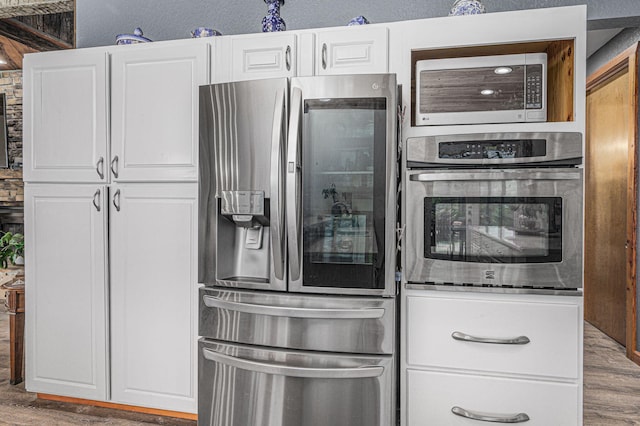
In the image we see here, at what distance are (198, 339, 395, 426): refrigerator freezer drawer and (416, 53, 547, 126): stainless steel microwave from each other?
3.59 ft

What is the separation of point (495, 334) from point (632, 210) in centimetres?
232

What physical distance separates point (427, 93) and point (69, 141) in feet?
6.15

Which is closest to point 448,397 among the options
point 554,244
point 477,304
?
point 477,304

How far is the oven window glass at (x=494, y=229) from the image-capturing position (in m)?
1.82

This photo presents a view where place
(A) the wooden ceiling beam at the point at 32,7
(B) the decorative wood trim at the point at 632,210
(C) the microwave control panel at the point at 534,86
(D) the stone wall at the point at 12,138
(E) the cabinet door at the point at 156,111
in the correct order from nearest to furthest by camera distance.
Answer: (C) the microwave control panel at the point at 534,86
(E) the cabinet door at the point at 156,111
(A) the wooden ceiling beam at the point at 32,7
(B) the decorative wood trim at the point at 632,210
(D) the stone wall at the point at 12,138

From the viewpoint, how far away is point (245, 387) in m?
1.89

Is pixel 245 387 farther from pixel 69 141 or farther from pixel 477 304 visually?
pixel 69 141

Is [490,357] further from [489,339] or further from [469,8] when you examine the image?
[469,8]

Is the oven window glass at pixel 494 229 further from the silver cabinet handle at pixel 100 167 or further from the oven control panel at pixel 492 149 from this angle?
the silver cabinet handle at pixel 100 167

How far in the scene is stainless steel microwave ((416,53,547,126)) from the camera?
75.4 inches

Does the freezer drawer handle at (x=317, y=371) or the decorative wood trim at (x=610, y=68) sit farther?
the decorative wood trim at (x=610, y=68)

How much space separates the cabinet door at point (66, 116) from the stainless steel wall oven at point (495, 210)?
1.63 metres

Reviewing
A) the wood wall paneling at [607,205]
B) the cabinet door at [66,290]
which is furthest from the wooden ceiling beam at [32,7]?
the wood wall paneling at [607,205]

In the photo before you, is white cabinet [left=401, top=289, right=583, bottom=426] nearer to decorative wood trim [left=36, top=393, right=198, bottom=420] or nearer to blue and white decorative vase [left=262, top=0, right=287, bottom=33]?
decorative wood trim [left=36, top=393, right=198, bottom=420]
